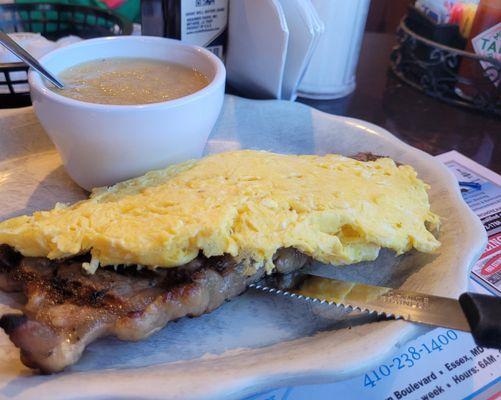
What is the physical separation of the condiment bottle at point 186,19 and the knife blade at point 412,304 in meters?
1.08

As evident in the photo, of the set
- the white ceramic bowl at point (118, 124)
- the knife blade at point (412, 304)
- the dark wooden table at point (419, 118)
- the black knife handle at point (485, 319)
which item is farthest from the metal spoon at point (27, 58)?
the dark wooden table at point (419, 118)

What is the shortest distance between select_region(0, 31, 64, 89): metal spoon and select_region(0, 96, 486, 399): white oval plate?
318 mm

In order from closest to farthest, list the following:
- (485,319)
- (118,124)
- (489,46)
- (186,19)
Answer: (485,319) → (118,124) → (186,19) → (489,46)

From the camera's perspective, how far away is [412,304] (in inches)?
37.7

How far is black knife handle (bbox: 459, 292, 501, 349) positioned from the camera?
83 centimetres

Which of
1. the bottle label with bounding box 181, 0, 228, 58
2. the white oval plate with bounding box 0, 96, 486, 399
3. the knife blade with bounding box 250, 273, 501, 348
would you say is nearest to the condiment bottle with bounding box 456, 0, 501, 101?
the white oval plate with bounding box 0, 96, 486, 399

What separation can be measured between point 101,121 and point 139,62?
37 cm

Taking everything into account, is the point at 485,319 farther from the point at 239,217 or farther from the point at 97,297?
the point at 97,297

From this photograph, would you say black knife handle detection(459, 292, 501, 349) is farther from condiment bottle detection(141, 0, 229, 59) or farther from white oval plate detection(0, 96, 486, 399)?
condiment bottle detection(141, 0, 229, 59)

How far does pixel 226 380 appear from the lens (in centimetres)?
80

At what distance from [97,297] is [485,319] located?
2.36 ft

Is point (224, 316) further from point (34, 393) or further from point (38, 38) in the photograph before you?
point (38, 38)

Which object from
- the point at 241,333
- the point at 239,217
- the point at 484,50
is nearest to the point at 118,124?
the point at 239,217

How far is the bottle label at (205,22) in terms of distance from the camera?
66.6 inches
